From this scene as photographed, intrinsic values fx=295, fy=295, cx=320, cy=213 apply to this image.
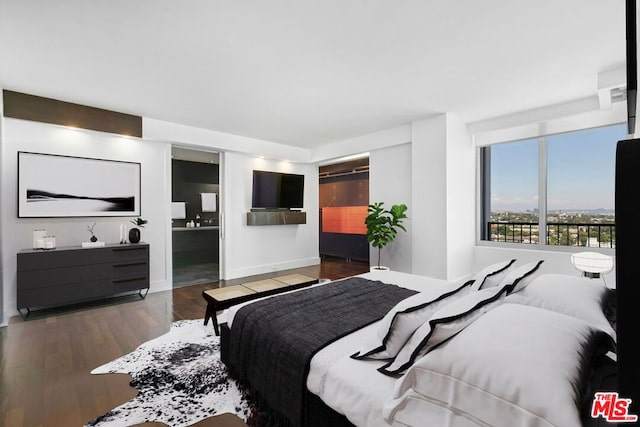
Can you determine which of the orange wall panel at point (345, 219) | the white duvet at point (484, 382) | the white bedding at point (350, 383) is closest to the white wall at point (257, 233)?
the orange wall panel at point (345, 219)

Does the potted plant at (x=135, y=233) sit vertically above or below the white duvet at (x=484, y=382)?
above

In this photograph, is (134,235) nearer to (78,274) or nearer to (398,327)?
(78,274)

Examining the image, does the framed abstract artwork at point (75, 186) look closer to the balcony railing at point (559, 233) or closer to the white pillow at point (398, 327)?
the white pillow at point (398, 327)

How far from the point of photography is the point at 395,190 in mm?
5418

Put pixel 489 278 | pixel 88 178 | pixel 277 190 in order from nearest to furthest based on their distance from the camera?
pixel 489 278
pixel 88 178
pixel 277 190

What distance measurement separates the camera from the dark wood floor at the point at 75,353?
189 centimetres

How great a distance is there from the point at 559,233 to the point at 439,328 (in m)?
4.53

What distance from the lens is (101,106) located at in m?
4.00

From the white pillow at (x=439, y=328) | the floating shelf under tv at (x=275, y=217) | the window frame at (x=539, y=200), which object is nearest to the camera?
the white pillow at (x=439, y=328)

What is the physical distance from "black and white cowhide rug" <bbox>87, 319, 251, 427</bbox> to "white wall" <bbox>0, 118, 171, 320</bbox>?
2287mm

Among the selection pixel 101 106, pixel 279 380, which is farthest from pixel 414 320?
pixel 101 106

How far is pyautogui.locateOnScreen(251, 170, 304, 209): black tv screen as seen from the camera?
239 inches

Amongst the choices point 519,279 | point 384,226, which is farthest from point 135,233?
point 519,279

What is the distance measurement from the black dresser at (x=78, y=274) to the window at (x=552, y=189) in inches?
217
